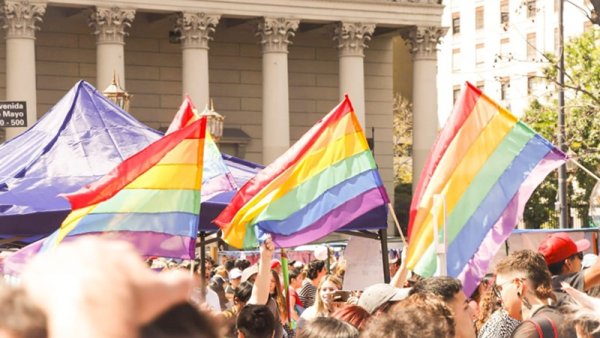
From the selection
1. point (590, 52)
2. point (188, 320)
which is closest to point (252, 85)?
point (590, 52)

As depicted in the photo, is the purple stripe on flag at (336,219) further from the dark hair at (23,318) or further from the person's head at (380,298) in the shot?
the dark hair at (23,318)

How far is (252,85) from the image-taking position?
5406 centimetres

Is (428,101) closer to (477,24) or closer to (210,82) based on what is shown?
(210,82)

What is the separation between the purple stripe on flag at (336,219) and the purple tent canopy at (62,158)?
6.59ft

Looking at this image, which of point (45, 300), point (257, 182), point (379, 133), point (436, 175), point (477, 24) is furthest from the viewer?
point (477, 24)

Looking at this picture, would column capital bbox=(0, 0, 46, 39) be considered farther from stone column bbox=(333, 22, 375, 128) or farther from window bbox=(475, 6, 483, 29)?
window bbox=(475, 6, 483, 29)

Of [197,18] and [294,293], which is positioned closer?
[294,293]

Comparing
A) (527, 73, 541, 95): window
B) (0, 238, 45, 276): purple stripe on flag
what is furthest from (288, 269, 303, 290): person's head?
(0, 238, 45, 276): purple stripe on flag

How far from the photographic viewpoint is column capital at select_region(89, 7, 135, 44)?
46750mm

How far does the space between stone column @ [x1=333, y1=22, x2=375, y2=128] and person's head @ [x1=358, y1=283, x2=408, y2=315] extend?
148 feet

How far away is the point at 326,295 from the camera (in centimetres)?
952

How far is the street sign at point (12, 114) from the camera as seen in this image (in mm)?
17266

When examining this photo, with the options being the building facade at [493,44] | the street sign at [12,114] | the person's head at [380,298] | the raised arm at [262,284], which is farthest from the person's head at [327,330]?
the building facade at [493,44]

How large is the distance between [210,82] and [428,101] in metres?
8.75
